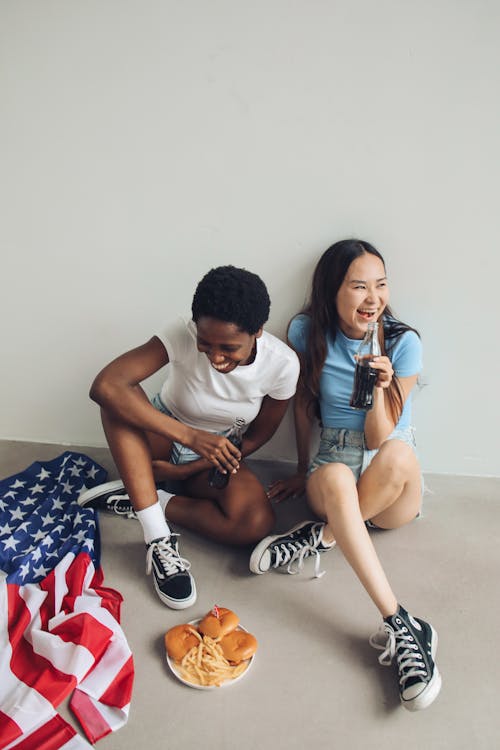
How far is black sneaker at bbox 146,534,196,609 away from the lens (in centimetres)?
138

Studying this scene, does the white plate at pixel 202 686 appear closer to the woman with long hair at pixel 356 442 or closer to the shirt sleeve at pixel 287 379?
the woman with long hair at pixel 356 442

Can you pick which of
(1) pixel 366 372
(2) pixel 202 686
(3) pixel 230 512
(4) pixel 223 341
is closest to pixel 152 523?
(3) pixel 230 512

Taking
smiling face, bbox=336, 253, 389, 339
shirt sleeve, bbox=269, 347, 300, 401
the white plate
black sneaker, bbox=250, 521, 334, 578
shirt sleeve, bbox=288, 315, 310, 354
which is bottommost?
the white plate

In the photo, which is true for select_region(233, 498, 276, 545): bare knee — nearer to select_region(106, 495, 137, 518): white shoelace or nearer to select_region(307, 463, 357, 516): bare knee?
select_region(307, 463, 357, 516): bare knee

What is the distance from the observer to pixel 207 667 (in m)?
1.22

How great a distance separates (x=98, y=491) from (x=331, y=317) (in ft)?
2.63

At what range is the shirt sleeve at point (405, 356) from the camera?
1.58m

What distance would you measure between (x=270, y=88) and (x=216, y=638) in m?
1.32

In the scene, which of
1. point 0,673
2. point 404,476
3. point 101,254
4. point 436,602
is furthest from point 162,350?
point 436,602

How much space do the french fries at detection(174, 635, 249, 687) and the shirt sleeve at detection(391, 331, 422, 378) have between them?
806 millimetres

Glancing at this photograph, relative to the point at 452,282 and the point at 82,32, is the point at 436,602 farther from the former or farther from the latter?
the point at 82,32

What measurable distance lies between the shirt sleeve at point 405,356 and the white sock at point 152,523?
719 millimetres

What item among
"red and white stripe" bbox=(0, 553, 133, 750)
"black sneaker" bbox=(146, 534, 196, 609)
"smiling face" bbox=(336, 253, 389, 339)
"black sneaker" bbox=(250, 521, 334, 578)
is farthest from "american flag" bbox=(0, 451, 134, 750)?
"smiling face" bbox=(336, 253, 389, 339)

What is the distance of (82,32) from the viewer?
60.9 inches
